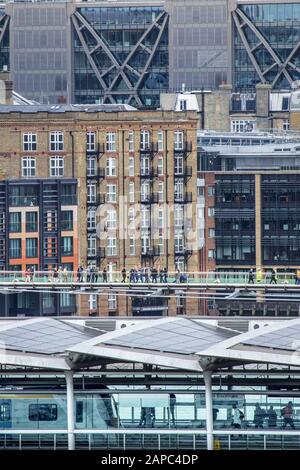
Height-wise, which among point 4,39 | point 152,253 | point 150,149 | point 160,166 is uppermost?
point 4,39

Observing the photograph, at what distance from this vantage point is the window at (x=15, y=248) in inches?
4690

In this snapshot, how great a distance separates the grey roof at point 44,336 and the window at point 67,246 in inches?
2583

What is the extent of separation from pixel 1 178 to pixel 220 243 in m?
16.0

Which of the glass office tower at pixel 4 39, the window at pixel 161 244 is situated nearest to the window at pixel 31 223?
the window at pixel 161 244

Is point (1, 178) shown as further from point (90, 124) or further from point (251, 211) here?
point (251, 211)

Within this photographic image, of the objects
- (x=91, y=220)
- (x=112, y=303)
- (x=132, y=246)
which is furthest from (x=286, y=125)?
(x=112, y=303)

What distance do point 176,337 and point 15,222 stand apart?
6716 cm

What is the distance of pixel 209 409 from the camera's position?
4928 cm

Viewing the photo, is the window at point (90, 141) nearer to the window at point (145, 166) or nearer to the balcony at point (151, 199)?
the window at point (145, 166)

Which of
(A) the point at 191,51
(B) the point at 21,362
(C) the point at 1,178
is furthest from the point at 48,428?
(A) the point at 191,51

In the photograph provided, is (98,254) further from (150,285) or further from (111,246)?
(150,285)

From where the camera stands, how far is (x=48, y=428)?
49219 millimetres

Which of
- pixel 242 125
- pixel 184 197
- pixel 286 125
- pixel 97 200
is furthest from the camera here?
pixel 242 125

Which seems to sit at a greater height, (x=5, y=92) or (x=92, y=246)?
(x=5, y=92)
